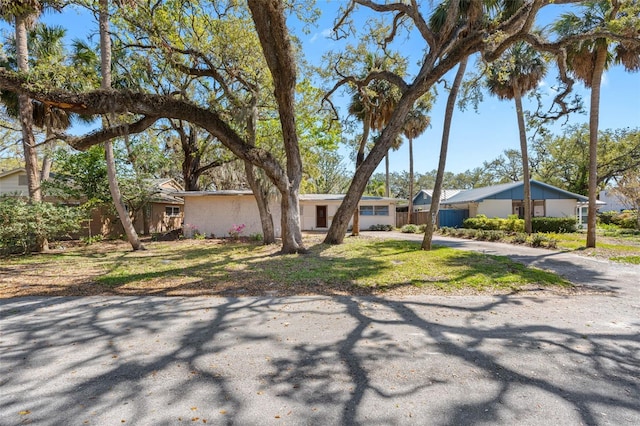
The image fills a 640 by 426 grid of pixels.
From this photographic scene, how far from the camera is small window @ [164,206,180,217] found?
2151 centimetres

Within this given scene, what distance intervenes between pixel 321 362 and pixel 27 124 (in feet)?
43.7

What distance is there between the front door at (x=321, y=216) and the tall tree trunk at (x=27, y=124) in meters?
15.3

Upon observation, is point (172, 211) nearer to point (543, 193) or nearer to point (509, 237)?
point (509, 237)

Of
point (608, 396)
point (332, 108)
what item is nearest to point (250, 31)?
point (332, 108)

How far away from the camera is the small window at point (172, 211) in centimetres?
2151

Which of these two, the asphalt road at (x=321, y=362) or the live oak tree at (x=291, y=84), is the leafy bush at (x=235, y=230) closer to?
the live oak tree at (x=291, y=84)

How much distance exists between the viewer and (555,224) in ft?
58.3

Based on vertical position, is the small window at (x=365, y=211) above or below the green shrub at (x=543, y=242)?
above

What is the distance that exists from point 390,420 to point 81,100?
7566mm

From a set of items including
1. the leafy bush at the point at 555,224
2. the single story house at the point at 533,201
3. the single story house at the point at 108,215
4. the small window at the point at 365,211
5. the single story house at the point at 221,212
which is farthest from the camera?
the small window at the point at 365,211

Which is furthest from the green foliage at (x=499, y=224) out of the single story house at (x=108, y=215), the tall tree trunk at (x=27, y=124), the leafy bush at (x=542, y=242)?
the tall tree trunk at (x=27, y=124)

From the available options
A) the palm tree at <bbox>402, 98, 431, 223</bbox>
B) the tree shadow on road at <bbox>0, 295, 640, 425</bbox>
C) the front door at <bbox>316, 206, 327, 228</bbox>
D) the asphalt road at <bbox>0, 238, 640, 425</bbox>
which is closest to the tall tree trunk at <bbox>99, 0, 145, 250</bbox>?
the asphalt road at <bbox>0, 238, 640, 425</bbox>

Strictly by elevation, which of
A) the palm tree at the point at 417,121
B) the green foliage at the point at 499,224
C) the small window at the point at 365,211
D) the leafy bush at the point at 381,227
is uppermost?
the palm tree at the point at 417,121

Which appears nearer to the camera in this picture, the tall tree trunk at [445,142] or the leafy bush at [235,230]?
the tall tree trunk at [445,142]
